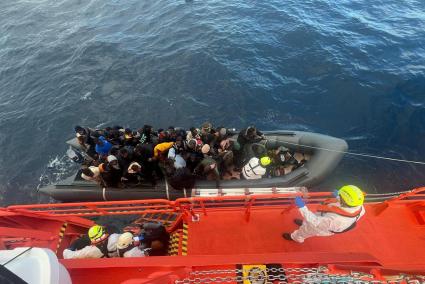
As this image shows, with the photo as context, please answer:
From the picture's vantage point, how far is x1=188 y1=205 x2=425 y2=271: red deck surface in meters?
5.60

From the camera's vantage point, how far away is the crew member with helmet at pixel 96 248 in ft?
18.2

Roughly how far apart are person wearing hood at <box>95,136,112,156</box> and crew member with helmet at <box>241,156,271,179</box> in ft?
13.9

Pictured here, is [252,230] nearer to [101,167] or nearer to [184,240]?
[184,240]

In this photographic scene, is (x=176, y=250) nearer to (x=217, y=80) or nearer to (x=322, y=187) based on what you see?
(x=322, y=187)

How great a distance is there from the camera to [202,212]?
6254mm

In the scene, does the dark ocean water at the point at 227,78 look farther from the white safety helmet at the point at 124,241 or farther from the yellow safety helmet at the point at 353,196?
the white safety helmet at the point at 124,241

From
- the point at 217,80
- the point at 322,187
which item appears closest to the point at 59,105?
the point at 217,80

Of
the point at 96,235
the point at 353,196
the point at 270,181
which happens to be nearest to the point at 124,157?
the point at 96,235

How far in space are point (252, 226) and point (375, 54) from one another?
12.3 meters

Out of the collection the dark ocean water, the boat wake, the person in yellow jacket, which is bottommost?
the boat wake

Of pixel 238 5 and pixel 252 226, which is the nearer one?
pixel 252 226

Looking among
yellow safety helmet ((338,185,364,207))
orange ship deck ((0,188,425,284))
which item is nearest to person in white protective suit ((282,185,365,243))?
yellow safety helmet ((338,185,364,207))

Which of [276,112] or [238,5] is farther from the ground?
[238,5]

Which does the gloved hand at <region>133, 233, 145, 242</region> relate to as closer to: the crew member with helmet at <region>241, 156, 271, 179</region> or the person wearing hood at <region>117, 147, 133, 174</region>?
the person wearing hood at <region>117, 147, 133, 174</region>
